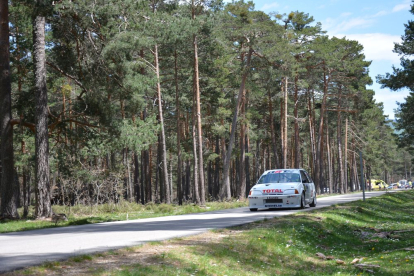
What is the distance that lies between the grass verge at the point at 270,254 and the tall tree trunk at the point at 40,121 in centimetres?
834

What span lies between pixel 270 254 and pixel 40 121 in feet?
37.1

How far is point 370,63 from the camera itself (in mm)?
57781

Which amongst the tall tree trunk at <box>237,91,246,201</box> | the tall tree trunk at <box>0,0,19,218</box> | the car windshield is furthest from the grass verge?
the tall tree trunk at <box>237,91,246,201</box>

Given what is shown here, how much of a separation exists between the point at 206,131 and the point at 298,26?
15.5m

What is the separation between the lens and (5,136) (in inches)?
741

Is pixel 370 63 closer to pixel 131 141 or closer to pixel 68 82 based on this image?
pixel 68 82

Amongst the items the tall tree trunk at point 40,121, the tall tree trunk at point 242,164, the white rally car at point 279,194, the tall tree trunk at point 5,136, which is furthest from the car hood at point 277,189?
the tall tree trunk at point 242,164

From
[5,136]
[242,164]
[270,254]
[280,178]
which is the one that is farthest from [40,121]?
[242,164]

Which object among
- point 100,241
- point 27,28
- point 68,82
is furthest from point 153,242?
point 68,82

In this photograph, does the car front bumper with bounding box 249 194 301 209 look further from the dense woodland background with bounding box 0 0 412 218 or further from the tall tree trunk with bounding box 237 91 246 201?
the tall tree trunk with bounding box 237 91 246 201

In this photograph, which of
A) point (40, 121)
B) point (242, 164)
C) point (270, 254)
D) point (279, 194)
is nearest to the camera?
point (270, 254)

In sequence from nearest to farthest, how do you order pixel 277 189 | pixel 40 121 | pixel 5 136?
pixel 40 121, pixel 5 136, pixel 277 189

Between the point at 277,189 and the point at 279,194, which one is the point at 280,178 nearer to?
the point at 277,189

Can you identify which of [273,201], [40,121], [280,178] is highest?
[40,121]
